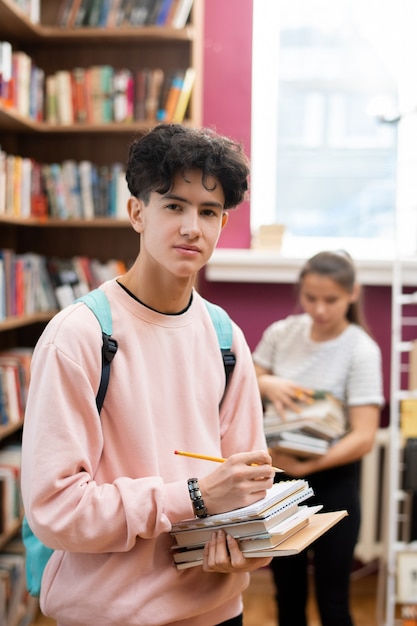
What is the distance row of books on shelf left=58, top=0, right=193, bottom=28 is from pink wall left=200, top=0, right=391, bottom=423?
20cm

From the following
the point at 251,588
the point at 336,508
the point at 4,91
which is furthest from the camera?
the point at 251,588

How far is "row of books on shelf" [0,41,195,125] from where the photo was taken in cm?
285

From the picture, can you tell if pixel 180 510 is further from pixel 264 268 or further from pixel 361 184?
pixel 361 184

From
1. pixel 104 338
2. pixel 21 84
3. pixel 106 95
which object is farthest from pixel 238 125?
pixel 104 338

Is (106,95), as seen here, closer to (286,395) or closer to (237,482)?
(286,395)

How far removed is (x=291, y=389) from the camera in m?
2.01

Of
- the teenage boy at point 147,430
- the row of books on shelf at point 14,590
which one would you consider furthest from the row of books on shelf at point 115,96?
the teenage boy at point 147,430

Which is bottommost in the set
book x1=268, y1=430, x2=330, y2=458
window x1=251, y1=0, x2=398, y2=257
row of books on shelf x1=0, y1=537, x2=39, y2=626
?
row of books on shelf x1=0, y1=537, x2=39, y2=626

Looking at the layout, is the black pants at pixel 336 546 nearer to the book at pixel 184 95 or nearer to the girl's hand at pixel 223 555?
the girl's hand at pixel 223 555

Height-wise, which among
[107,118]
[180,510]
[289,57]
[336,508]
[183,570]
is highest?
[289,57]

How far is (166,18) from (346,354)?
163 centimetres

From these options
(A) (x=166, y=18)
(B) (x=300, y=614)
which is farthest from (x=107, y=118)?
(B) (x=300, y=614)

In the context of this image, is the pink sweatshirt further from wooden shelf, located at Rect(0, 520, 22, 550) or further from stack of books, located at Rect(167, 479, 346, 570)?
wooden shelf, located at Rect(0, 520, 22, 550)

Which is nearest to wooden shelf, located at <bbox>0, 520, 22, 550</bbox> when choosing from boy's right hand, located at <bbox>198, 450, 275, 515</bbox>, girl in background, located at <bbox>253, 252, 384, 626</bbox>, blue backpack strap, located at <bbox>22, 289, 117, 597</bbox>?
girl in background, located at <bbox>253, 252, 384, 626</bbox>
